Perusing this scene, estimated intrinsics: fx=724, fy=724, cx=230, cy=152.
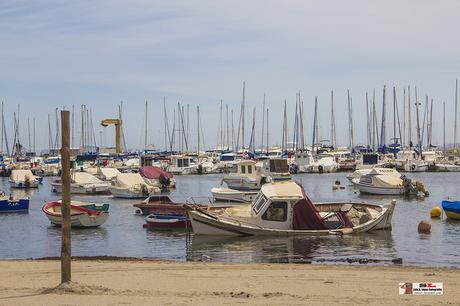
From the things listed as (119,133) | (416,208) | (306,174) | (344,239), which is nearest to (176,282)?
(344,239)

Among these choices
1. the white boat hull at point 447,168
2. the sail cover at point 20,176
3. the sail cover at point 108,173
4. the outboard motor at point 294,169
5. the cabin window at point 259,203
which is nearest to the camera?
the cabin window at point 259,203

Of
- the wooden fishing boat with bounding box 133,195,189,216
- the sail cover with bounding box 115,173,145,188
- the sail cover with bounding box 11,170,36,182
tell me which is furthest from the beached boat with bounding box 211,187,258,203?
the sail cover with bounding box 11,170,36,182

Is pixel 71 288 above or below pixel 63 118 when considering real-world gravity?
below

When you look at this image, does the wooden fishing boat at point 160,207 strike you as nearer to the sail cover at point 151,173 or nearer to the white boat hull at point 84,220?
the white boat hull at point 84,220

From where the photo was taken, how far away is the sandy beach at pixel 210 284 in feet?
50.8

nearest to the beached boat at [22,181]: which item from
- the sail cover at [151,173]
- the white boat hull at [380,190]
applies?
the sail cover at [151,173]

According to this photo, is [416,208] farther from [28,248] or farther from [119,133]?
[119,133]

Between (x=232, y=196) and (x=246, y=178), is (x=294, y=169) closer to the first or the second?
(x=246, y=178)

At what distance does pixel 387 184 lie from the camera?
6588 cm

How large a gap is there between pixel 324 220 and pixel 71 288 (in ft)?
66.1

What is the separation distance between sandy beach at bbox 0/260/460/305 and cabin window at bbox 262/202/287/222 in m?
10.3

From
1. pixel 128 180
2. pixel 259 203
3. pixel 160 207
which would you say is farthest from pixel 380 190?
pixel 259 203

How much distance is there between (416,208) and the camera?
2053 inches
